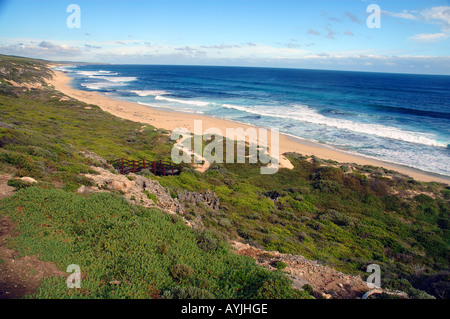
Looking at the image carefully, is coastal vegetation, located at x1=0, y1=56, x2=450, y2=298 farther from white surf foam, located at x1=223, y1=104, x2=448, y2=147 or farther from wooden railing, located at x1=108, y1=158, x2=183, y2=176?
white surf foam, located at x1=223, y1=104, x2=448, y2=147

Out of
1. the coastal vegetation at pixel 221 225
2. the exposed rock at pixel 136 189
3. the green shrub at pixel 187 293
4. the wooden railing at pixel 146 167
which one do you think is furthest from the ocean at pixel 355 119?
the green shrub at pixel 187 293

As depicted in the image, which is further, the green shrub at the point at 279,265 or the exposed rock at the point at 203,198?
the exposed rock at the point at 203,198

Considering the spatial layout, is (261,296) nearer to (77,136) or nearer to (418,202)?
(418,202)

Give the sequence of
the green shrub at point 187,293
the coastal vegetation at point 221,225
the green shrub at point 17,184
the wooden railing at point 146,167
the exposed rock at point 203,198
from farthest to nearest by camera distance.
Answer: the wooden railing at point 146,167, the exposed rock at point 203,198, the green shrub at point 17,184, the coastal vegetation at point 221,225, the green shrub at point 187,293

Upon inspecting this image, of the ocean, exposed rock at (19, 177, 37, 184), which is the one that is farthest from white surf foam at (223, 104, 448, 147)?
exposed rock at (19, 177, 37, 184)

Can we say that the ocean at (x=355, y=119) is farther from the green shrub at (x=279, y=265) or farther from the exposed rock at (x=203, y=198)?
the green shrub at (x=279, y=265)

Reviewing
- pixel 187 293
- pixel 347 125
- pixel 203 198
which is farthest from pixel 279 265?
pixel 347 125
